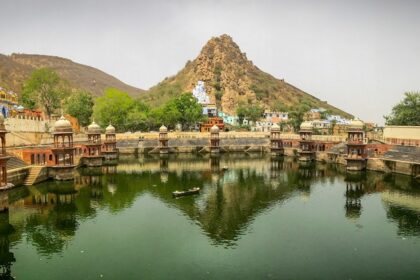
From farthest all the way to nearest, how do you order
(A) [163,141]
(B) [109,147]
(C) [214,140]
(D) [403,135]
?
1. (C) [214,140]
2. (A) [163,141]
3. (B) [109,147]
4. (D) [403,135]

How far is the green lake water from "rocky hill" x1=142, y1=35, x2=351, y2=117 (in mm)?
117654

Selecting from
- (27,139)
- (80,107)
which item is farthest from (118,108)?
(27,139)

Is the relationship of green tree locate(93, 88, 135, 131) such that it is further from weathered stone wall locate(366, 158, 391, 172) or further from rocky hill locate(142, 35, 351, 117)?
weathered stone wall locate(366, 158, 391, 172)

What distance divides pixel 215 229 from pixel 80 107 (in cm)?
7450

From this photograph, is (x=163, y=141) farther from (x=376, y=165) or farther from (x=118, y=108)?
(x=376, y=165)

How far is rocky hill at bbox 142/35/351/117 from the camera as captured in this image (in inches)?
6531

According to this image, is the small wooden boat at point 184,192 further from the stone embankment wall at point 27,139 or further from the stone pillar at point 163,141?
the stone pillar at point 163,141

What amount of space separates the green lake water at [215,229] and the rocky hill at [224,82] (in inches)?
4632

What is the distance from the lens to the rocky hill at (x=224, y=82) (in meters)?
166

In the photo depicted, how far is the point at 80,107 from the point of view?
3585 inches

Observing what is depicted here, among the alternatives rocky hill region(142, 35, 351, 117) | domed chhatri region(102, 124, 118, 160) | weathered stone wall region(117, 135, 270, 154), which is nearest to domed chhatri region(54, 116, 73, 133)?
domed chhatri region(102, 124, 118, 160)

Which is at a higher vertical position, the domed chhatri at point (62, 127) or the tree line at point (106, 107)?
the tree line at point (106, 107)

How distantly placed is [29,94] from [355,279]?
87.9 metres

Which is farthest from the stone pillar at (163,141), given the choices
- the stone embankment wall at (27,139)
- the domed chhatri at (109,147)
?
the stone embankment wall at (27,139)
